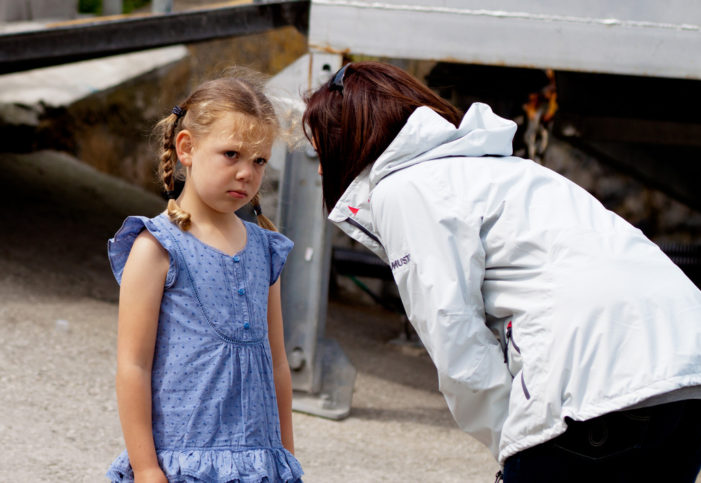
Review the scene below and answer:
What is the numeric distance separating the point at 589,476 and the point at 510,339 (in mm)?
310

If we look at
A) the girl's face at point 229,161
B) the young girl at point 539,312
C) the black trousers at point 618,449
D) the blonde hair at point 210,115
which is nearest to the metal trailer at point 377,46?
the blonde hair at point 210,115

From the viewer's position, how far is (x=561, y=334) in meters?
1.66

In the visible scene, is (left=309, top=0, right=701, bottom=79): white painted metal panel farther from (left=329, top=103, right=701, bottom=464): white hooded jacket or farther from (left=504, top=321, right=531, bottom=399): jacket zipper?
(left=504, top=321, right=531, bottom=399): jacket zipper

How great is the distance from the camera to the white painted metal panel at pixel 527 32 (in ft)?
12.9

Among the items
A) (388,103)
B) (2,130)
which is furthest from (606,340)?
(2,130)

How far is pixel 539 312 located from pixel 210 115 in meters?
0.85

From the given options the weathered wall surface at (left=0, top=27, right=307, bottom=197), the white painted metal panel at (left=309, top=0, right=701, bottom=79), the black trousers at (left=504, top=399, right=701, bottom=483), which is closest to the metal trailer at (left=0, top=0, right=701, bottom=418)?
the white painted metal panel at (left=309, top=0, right=701, bottom=79)

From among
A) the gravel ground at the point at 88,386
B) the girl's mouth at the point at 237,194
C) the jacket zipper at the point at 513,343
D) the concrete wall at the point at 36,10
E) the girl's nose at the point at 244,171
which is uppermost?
the girl's nose at the point at 244,171

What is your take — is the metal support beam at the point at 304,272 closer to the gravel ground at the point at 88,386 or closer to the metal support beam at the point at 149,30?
the gravel ground at the point at 88,386

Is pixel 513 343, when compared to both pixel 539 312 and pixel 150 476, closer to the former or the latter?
pixel 539 312

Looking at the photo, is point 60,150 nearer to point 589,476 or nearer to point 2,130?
point 2,130

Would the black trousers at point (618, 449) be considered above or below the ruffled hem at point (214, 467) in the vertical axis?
above

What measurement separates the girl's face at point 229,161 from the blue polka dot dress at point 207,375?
111 millimetres

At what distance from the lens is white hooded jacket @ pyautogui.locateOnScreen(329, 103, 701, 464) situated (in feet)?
5.41
